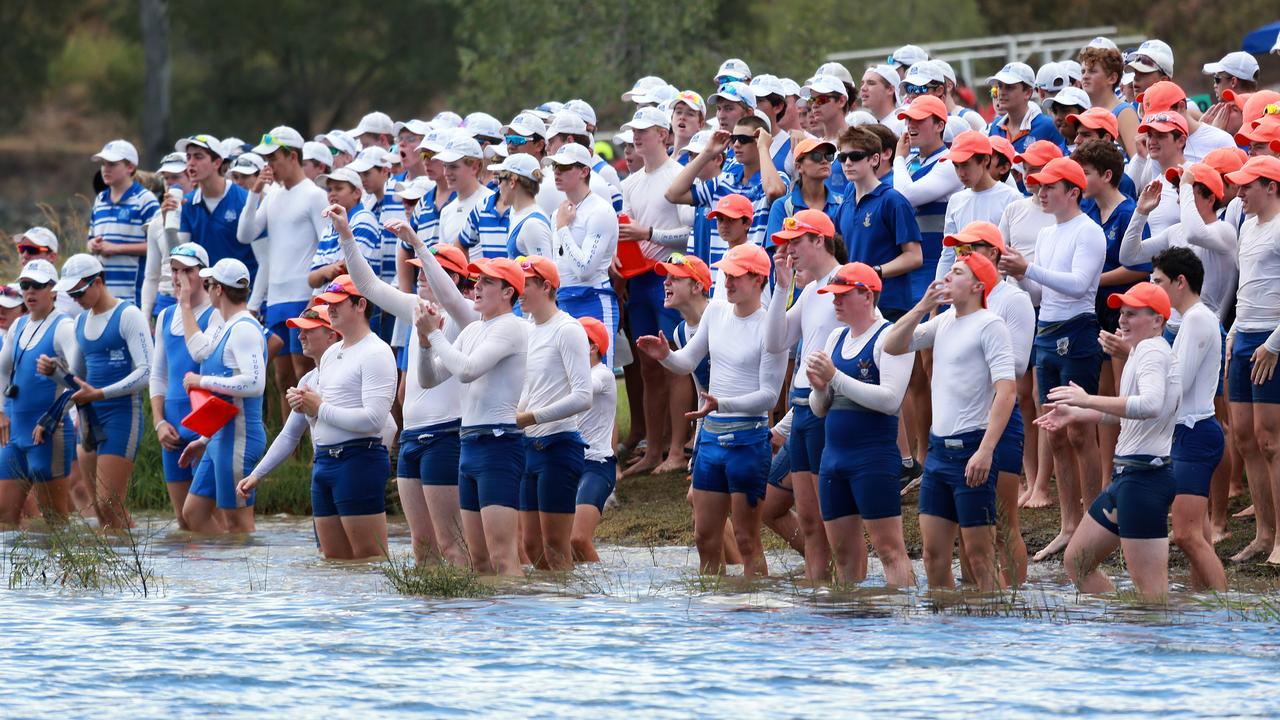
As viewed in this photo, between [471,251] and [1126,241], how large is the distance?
4.55 m

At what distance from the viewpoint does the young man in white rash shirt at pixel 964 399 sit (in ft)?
32.0

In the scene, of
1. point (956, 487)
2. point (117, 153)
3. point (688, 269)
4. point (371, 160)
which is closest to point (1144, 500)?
point (956, 487)

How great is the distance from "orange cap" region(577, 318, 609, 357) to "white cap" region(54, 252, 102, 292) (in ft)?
14.8

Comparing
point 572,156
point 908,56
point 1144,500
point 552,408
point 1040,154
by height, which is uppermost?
point 908,56

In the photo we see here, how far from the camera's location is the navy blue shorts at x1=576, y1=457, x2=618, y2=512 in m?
11.9

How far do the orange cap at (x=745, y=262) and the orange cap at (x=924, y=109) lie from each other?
2.16m

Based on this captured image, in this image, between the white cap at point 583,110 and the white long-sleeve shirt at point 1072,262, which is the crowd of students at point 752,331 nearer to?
the white long-sleeve shirt at point 1072,262

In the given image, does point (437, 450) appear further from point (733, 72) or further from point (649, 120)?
point (733, 72)

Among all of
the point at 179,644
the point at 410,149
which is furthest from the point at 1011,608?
the point at 410,149

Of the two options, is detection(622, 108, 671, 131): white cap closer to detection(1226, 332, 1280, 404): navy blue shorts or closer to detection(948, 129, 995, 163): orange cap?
detection(948, 129, 995, 163): orange cap

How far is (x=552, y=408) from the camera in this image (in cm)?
1089

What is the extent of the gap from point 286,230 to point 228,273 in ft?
7.10

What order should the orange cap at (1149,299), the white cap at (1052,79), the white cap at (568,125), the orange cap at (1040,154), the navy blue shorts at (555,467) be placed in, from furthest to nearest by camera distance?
the white cap at (1052,79)
the white cap at (568,125)
the orange cap at (1040,154)
the navy blue shorts at (555,467)
the orange cap at (1149,299)

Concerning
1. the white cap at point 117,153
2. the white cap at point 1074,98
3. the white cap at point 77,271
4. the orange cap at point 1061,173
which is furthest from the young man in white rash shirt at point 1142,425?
the white cap at point 117,153
